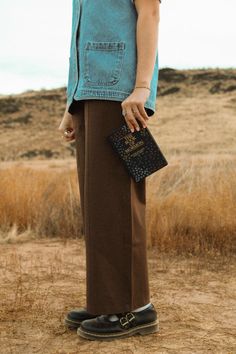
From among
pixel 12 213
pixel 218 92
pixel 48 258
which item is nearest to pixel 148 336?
pixel 48 258

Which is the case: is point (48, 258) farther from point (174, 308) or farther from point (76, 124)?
point (76, 124)

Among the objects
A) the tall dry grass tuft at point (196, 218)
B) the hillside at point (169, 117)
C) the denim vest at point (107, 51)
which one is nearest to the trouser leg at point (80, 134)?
the denim vest at point (107, 51)

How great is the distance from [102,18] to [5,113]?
37.4m

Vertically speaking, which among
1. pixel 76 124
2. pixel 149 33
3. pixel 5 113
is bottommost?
pixel 76 124

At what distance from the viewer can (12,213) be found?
6.08 metres

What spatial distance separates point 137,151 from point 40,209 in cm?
376

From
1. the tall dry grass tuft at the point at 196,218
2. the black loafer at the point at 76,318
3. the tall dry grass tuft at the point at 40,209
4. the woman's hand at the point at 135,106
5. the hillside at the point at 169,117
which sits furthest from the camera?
the hillside at the point at 169,117

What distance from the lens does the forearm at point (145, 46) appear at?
2420mm

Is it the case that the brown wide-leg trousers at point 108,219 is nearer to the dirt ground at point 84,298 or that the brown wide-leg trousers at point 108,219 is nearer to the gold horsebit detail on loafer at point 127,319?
the gold horsebit detail on loafer at point 127,319

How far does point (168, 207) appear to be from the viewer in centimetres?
551

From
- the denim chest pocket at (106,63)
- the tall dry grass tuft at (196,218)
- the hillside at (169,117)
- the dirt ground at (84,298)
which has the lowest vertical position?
the dirt ground at (84,298)

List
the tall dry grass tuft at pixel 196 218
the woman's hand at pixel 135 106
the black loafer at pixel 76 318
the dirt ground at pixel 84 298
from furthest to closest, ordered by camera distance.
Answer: the tall dry grass tuft at pixel 196 218 → the black loafer at pixel 76 318 → the dirt ground at pixel 84 298 → the woman's hand at pixel 135 106

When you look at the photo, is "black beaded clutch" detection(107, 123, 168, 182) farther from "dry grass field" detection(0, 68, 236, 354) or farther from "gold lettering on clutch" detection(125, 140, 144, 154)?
"dry grass field" detection(0, 68, 236, 354)

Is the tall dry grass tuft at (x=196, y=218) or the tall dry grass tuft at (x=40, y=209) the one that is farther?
the tall dry grass tuft at (x=40, y=209)
